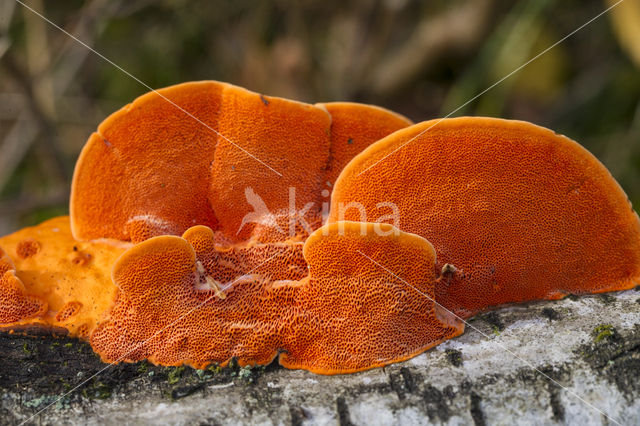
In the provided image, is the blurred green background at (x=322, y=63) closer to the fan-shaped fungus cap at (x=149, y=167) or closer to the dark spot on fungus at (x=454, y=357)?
the fan-shaped fungus cap at (x=149, y=167)

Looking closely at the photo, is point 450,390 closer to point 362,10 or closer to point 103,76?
point 362,10

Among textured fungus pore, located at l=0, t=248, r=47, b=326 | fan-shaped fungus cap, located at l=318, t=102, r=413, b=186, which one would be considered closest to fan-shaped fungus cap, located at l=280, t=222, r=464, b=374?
fan-shaped fungus cap, located at l=318, t=102, r=413, b=186

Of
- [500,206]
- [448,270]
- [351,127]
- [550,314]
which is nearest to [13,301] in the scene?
[351,127]

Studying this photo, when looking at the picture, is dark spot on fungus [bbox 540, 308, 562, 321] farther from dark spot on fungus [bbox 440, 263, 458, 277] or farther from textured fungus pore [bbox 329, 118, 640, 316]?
dark spot on fungus [bbox 440, 263, 458, 277]

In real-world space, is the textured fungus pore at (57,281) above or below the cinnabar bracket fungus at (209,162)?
below

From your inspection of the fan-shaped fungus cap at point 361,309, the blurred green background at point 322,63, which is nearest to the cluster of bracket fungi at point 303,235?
the fan-shaped fungus cap at point 361,309

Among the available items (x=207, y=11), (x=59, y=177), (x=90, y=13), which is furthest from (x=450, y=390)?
(x=207, y=11)
